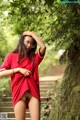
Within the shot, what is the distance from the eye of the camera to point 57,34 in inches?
229

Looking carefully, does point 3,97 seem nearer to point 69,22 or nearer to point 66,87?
point 66,87

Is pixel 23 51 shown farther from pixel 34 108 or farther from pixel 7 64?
pixel 34 108

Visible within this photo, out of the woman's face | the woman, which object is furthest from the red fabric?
the woman's face

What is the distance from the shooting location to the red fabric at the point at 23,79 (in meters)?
4.22

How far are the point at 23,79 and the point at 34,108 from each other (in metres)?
0.38

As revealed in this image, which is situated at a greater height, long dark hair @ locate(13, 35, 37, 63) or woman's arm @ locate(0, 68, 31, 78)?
long dark hair @ locate(13, 35, 37, 63)

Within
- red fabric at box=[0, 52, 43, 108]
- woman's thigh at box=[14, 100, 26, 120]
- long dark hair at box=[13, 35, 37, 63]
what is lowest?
woman's thigh at box=[14, 100, 26, 120]

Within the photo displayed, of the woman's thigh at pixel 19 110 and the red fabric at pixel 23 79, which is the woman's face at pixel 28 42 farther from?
the woman's thigh at pixel 19 110

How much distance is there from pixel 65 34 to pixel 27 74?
1616 mm

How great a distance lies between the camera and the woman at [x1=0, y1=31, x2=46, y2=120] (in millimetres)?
4152

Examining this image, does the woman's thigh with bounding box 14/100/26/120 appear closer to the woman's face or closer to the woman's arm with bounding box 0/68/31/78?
the woman's arm with bounding box 0/68/31/78

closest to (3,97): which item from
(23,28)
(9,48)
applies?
(9,48)

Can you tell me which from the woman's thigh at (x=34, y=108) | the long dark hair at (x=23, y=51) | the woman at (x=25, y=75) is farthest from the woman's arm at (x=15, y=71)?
the woman's thigh at (x=34, y=108)

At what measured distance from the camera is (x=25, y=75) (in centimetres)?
424
